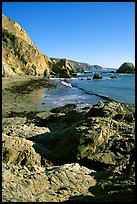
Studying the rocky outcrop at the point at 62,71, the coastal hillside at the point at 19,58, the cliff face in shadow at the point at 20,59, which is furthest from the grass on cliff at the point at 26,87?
the rocky outcrop at the point at 62,71

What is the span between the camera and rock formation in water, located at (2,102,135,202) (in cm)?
561

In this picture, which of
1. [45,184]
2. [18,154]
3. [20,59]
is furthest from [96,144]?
[20,59]

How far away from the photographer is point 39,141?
34.1 ft

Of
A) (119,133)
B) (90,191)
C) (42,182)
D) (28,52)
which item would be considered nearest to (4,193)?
(42,182)

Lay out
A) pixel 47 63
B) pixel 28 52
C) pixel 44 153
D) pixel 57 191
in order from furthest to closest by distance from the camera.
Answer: pixel 47 63
pixel 28 52
pixel 44 153
pixel 57 191

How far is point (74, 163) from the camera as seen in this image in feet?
25.0

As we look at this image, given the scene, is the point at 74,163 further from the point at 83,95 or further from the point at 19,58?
the point at 19,58

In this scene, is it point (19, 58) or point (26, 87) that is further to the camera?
point (19, 58)

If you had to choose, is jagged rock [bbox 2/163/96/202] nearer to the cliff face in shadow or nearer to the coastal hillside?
the cliff face in shadow

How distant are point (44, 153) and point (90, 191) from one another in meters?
2.90

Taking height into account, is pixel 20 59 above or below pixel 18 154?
above

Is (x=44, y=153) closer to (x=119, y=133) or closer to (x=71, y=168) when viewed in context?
(x=71, y=168)

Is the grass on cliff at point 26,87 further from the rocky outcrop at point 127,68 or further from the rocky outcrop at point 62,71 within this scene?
the rocky outcrop at point 127,68

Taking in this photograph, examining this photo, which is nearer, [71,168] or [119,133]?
[71,168]
